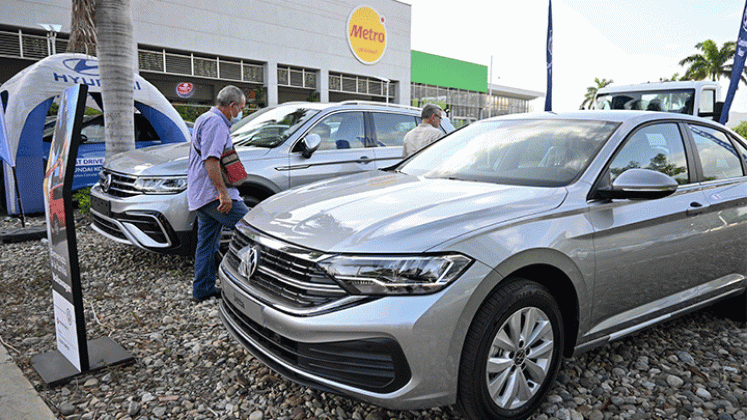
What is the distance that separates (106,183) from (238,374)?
318 centimetres

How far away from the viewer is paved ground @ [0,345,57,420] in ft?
8.83

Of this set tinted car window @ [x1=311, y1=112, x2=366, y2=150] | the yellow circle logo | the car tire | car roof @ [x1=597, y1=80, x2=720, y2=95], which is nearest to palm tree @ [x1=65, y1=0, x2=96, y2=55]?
tinted car window @ [x1=311, y1=112, x2=366, y2=150]

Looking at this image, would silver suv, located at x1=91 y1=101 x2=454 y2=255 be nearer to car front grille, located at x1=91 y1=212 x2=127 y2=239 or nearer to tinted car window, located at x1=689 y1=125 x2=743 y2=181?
car front grille, located at x1=91 y1=212 x2=127 y2=239

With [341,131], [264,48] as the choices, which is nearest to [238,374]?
[341,131]

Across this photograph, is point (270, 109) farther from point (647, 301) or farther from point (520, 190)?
point (647, 301)

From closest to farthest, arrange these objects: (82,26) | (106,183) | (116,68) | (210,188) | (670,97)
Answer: (210,188) < (106,183) < (116,68) < (670,97) < (82,26)

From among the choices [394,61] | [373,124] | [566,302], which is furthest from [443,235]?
[394,61]

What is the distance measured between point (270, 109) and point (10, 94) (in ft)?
16.2

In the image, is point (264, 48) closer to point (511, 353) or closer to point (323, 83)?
point (323, 83)

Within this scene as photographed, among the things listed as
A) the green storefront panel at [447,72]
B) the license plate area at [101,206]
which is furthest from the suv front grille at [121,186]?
the green storefront panel at [447,72]

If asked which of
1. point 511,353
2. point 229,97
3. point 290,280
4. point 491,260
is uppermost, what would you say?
point 229,97

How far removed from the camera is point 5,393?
2.89 metres

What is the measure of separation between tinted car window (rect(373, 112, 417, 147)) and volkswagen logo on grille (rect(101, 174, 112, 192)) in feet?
9.82

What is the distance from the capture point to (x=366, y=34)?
34156 millimetres
